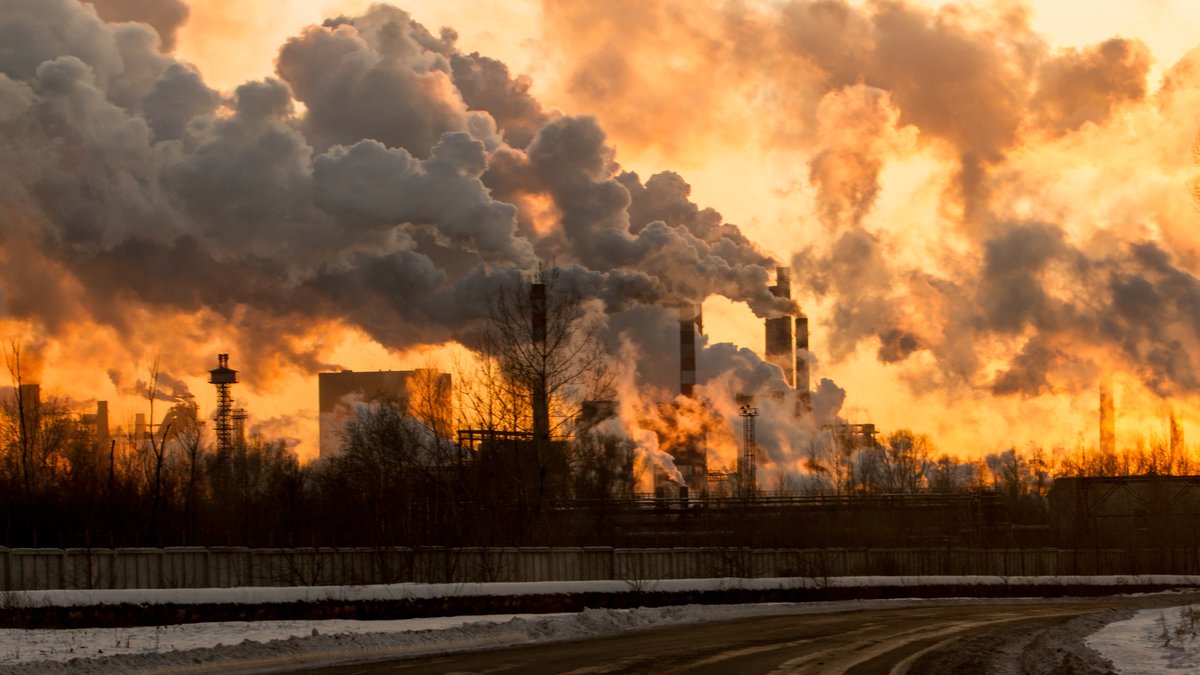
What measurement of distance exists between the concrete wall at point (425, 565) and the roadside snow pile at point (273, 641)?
291 inches

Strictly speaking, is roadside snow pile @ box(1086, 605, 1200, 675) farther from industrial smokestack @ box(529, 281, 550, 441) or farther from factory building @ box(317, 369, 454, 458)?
factory building @ box(317, 369, 454, 458)

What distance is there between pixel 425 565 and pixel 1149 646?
2310 centimetres

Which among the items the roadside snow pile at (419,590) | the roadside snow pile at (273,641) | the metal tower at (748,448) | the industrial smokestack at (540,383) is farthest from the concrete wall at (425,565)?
the metal tower at (748,448)

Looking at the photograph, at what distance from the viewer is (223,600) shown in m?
25.6

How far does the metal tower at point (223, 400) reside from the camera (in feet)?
379

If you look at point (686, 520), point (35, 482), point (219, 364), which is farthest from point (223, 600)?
point (219, 364)

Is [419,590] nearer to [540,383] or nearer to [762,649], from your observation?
[762,649]

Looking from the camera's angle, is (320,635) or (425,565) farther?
(425,565)

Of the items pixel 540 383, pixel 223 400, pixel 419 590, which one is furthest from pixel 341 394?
pixel 419 590

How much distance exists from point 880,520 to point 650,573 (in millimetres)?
37288

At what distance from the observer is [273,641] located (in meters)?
19.1

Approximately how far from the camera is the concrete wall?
30.8 m

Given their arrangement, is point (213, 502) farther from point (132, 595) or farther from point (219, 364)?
point (132, 595)

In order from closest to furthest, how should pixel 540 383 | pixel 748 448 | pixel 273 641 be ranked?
pixel 273 641 → pixel 540 383 → pixel 748 448
